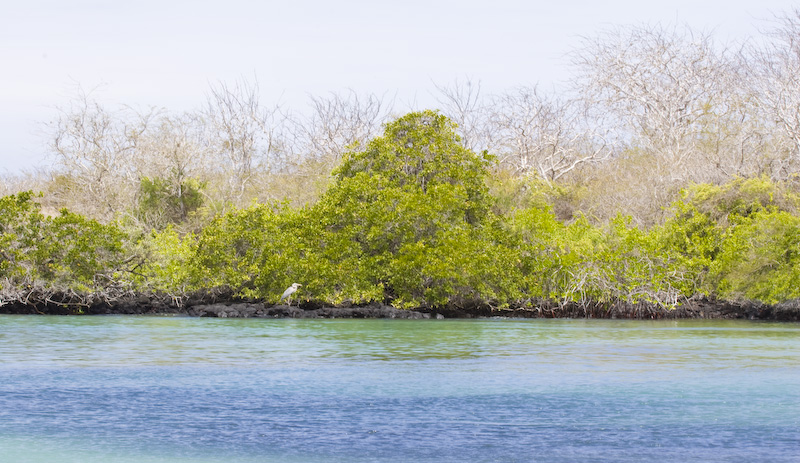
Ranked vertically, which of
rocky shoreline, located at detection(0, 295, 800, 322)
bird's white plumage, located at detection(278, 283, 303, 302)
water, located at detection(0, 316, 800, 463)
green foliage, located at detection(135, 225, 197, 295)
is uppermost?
green foliage, located at detection(135, 225, 197, 295)

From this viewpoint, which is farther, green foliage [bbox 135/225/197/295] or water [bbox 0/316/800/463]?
green foliage [bbox 135/225/197/295]

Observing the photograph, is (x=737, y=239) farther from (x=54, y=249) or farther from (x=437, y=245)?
(x=54, y=249)

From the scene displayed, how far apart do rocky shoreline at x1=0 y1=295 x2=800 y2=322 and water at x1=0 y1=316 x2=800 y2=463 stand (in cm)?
608

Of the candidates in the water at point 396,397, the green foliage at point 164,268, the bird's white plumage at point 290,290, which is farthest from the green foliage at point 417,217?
the water at point 396,397

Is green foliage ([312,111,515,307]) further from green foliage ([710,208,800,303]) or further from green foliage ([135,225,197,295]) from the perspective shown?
green foliage ([710,208,800,303])

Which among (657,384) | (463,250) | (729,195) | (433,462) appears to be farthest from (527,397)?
(729,195)

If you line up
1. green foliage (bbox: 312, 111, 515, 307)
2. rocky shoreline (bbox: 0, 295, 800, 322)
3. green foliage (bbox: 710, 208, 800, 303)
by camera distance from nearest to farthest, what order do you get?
green foliage (bbox: 710, 208, 800, 303) < green foliage (bbox: 312, 111, 515, 307) < rocky shoreline (bbox: 0, 295, 800, 322)

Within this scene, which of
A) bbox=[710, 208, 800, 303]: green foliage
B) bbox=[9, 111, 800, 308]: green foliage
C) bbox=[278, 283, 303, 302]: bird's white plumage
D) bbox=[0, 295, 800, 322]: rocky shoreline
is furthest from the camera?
bbox=[0, 295, 800, 322]: rocky shoreline

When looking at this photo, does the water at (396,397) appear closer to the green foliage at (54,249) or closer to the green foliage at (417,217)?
the green foliage at (54,249)

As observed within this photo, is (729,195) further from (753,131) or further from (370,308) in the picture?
(370,308)

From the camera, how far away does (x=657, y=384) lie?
1276cm

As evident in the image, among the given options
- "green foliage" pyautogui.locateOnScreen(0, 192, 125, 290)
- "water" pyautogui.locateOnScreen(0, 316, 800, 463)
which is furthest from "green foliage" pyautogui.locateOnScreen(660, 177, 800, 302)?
"green foliage" pyautogui.locateOnScreen(0, 192, 125, 290)

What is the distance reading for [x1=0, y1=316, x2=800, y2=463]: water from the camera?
8508 mm

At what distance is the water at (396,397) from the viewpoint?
8.51 meters
